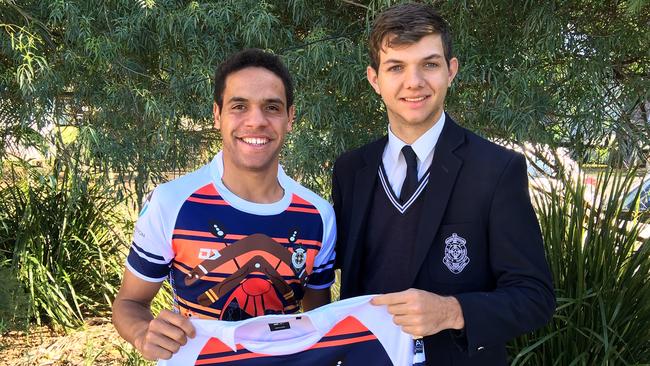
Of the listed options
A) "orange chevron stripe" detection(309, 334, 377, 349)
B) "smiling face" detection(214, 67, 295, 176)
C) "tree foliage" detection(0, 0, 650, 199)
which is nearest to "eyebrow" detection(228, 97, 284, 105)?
"smiling face" detection(214, 67, 295, 176)

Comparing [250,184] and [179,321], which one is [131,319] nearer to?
[179,321]

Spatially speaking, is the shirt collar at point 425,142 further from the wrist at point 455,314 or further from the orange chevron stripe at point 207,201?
the orange chevron stripe at point 207,201

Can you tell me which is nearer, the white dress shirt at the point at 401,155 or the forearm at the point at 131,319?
the forearm at the point at 131,319

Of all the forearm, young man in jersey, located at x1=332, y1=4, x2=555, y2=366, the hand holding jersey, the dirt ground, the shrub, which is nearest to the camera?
the hand holding jersey

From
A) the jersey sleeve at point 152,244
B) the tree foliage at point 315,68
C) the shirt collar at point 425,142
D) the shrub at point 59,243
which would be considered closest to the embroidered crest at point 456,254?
the shirt collar at point 425,142

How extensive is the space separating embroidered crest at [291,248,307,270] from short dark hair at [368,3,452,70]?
31.7 inches

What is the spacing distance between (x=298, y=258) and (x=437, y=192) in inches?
22.5

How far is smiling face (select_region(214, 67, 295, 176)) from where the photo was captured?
7.60 ft

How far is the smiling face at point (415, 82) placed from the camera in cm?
226

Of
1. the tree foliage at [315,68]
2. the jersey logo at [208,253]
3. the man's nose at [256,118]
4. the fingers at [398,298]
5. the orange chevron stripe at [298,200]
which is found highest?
the tree foliage at [315,68]

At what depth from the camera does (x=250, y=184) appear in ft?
7.72

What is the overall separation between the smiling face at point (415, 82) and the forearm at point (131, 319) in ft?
3.74

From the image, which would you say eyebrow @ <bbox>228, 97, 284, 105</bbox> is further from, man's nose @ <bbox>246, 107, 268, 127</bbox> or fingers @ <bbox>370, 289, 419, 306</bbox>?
fingers @ <bbox>370, 289, 419, 306</bbox>

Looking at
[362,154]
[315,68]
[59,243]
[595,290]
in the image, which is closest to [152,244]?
[362,154]
